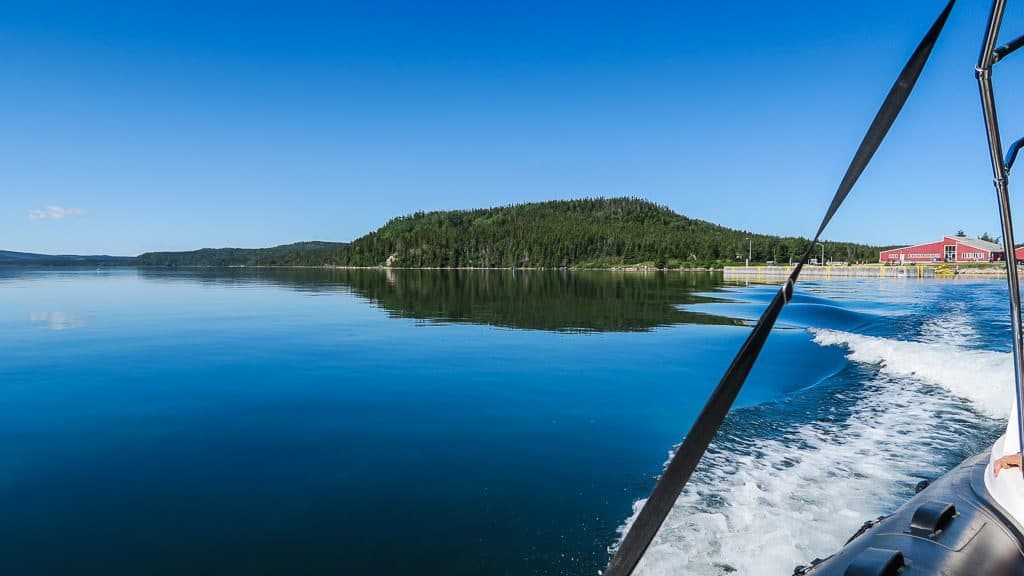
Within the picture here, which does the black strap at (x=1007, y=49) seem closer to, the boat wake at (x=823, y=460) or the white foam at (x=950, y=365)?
the boat wake at (x=823, y=460)

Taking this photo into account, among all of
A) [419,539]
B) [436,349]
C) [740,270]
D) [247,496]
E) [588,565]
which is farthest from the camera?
[740,270]

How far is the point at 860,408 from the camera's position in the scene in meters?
10.6

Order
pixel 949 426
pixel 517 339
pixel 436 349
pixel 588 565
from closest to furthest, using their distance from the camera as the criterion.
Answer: pixel 588 565 → pixel 949 426 → pixel 436 349 → pixel 517 339

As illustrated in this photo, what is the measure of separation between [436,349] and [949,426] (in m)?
12.7

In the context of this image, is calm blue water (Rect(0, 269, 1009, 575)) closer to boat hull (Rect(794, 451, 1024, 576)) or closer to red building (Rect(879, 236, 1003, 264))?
boat hull (Rect(794, 451, 1024, 576))

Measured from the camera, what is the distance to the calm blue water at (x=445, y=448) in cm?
553

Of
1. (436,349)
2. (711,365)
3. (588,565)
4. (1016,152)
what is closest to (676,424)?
(588,565)

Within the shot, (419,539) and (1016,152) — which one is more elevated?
(1016,152)

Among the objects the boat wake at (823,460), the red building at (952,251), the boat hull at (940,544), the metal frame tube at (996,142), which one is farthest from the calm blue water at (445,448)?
the red building at (952,251)

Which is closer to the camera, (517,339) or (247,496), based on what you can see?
(247,496)

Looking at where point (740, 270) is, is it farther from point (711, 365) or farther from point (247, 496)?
point (247, 496)

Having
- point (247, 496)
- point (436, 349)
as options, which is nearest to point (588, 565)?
point (247, 496)

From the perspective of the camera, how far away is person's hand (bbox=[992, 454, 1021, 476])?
340 cm

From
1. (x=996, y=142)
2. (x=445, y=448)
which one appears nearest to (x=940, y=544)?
(x=996, y=142)
